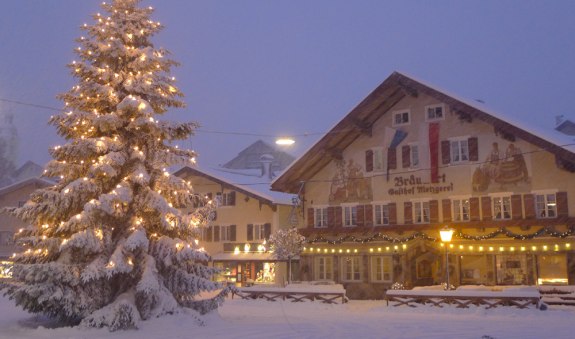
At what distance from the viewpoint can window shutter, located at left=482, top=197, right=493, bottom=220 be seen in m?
30.7

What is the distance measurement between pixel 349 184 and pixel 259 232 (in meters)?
9.39

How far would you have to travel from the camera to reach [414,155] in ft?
109

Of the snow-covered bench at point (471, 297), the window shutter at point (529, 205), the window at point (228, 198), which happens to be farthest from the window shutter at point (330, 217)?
the window shutter at point (529, 205)

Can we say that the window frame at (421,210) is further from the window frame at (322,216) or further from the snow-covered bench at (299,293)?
the snow-covered bench at (299,293)

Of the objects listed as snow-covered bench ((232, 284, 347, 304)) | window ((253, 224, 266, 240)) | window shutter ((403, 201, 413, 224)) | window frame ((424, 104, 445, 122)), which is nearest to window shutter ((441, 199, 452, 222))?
window shutter ((403, 201, 413, 224))

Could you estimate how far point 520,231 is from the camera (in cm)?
3003

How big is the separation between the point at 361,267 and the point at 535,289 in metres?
10.8

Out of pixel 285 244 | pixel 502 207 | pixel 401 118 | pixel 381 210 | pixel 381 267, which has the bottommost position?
pixel 381 267

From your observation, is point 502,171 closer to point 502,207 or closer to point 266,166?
point 502,207

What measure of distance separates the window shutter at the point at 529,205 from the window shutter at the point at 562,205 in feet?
3.52

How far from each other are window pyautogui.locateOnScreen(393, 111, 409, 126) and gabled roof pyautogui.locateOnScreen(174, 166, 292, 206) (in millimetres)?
10334

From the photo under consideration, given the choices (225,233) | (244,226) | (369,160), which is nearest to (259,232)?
(244,226)

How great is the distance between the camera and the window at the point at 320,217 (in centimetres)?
3566

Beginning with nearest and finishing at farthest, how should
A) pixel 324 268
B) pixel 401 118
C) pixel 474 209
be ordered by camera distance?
pixel 474 209 < pixel 401 118 < pixel 324 268
